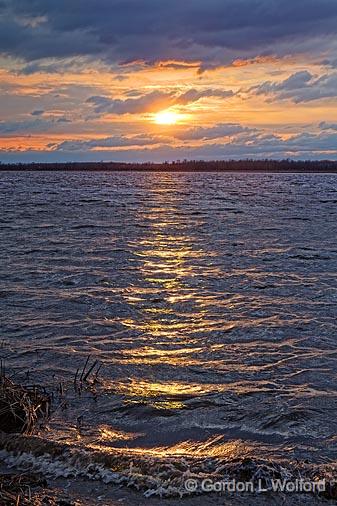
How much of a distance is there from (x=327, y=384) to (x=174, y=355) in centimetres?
287

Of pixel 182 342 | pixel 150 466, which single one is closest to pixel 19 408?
pixel 150 466

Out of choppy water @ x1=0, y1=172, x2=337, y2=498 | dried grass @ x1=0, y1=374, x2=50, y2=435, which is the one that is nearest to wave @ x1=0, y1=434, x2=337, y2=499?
choppy water @ x1=0, y1=172, x2=337, y2=498

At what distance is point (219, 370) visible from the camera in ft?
32.8

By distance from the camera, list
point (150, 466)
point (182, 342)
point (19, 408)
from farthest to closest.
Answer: point (182, 342) < point (19, 408) < point (150, 466)

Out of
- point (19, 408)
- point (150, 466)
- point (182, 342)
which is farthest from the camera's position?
point (182, 342)

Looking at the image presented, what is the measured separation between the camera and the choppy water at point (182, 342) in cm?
762

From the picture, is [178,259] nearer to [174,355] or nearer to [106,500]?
[174,355]

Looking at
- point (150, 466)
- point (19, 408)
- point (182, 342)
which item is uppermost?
point (19, 408)

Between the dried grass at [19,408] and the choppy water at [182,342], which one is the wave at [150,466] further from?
the dried grass at [19,408]

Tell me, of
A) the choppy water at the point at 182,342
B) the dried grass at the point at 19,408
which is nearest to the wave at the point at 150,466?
the choppy water at the point at 182,342

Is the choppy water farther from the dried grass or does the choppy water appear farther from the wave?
the dried grass

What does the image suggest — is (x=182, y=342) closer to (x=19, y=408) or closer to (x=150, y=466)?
(x=19, y=408)

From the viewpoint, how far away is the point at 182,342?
11602mm

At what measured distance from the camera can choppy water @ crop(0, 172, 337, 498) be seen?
25.0 feet
